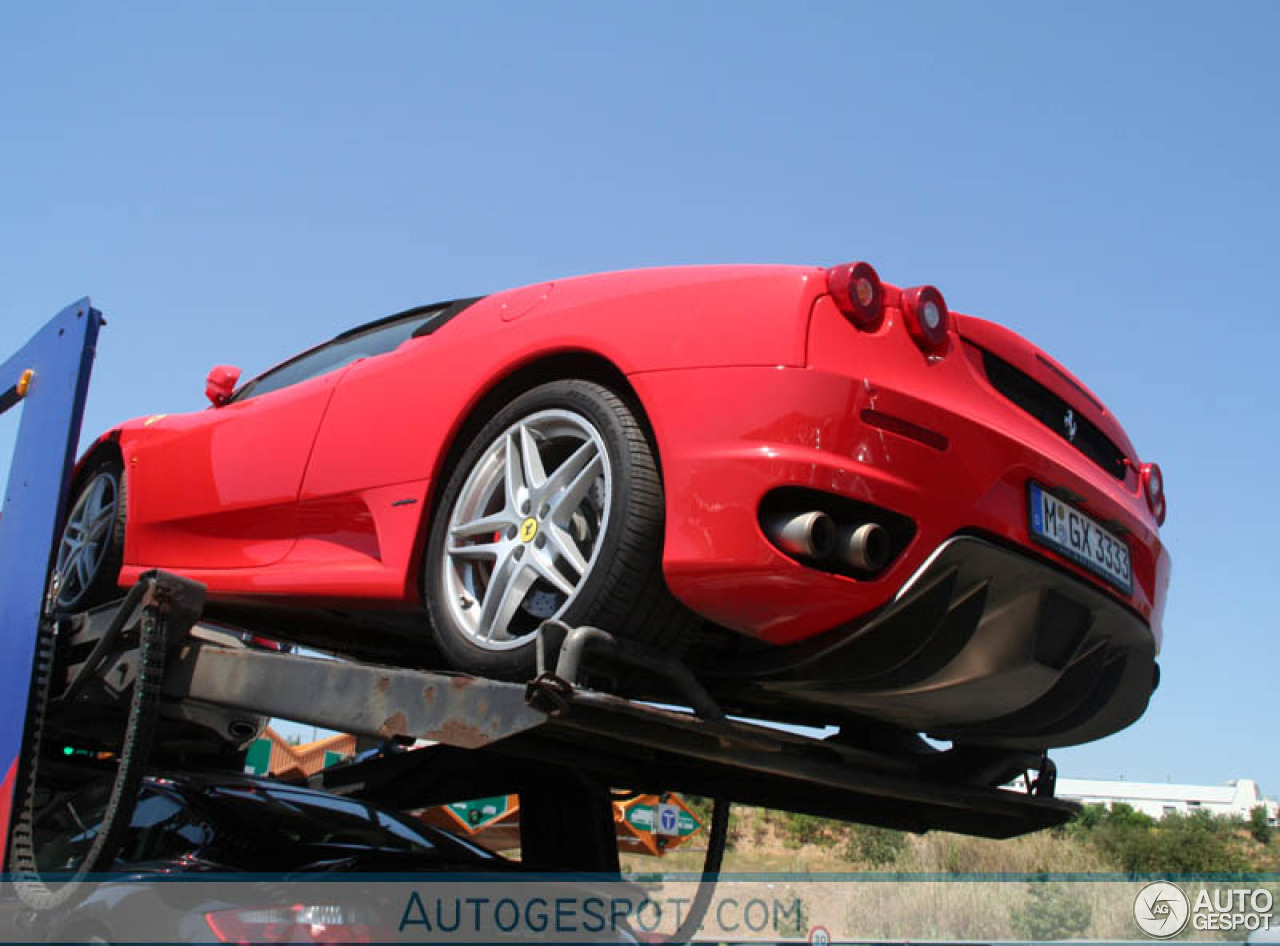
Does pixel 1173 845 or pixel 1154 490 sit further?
pixel 1173 845

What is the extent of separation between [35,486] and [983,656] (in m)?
2.80

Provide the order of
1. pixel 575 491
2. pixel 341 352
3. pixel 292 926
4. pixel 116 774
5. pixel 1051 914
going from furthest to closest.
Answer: pixel 1051 914
pixel 341 352
pixel 116 774
pixel 575 491
pixel 292 926

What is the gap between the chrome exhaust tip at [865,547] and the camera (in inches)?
95.1

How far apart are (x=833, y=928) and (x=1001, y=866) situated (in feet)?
32.6

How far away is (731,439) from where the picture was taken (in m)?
2.48

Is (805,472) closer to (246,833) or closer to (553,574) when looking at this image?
(553,574)

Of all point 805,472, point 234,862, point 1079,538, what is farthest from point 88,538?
point 1079,538

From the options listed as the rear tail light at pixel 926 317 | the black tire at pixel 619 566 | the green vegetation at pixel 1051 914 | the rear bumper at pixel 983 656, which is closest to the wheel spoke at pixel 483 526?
the black tire at pixel 619 566

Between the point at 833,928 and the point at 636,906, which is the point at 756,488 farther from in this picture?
the point at 833,928

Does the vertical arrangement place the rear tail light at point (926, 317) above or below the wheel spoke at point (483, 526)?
above

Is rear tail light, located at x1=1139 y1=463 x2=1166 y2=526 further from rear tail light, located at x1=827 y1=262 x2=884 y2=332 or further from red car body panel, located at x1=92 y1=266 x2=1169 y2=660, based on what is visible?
rear tail light, located at x1=827 y1=262 x2=884 y2=332

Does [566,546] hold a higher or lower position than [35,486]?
lower

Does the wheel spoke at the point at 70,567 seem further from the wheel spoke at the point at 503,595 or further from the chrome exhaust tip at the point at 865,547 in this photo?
the chrome exhaust tip at the point at 865,547

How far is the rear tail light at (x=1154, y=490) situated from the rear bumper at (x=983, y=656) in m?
0.53
